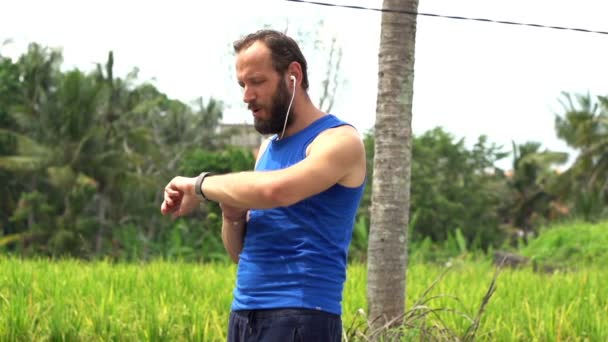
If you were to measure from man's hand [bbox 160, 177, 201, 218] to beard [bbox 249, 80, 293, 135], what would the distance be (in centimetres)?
22

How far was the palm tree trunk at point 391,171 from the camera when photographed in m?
4.86

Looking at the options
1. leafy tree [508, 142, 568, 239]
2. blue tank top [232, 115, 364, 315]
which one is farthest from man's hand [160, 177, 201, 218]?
leafy tree [508, 142, 568, 239]

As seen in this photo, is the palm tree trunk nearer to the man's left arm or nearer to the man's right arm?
the man's right arm

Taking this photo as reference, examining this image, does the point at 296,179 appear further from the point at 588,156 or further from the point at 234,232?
the point at 588,156

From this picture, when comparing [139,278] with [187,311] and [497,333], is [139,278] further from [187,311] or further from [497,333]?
[497,333]

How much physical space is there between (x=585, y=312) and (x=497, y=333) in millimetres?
895

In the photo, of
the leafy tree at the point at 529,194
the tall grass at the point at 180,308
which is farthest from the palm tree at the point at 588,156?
the tall grass at the point at 180,308

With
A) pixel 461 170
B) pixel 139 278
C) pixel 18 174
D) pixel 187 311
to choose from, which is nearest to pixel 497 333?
pixel 187 311

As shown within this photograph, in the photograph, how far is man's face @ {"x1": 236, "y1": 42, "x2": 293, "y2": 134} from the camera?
230 cm

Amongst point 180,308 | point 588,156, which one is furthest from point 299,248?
point 588,156

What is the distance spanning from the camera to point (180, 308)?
5.94 metres

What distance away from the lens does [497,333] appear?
5.46 m

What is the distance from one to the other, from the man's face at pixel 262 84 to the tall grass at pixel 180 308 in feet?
7.27

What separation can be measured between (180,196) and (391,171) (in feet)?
8.43
